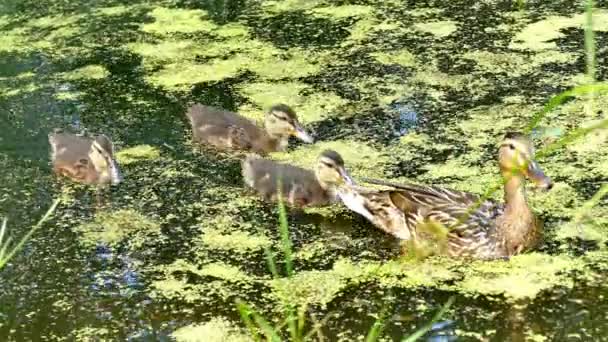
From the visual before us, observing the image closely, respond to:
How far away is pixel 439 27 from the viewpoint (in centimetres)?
494

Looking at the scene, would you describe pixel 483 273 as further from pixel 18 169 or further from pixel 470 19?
pixel 470 19

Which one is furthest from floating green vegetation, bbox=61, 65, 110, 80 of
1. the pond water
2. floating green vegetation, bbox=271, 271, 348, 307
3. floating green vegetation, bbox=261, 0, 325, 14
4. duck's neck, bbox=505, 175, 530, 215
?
duck's neck, bbox=505, 175, 530, 215

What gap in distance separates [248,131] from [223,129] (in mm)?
100

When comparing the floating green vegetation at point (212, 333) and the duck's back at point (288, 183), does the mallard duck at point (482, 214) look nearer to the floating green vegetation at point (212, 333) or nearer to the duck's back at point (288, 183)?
the duck's back at point (288, 183)

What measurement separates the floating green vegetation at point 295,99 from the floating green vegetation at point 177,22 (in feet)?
2.87

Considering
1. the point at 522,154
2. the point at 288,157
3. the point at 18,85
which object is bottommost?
the point at 288,157

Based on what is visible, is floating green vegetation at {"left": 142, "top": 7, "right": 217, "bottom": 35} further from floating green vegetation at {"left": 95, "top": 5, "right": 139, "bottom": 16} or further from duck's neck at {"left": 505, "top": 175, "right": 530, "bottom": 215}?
duck's neck at {"left": 505, "top": 175, "right": 530, "bottom": 215}

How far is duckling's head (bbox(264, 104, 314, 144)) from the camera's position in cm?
388

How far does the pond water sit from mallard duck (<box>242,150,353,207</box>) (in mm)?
51

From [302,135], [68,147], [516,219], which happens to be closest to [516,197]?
[516,219]

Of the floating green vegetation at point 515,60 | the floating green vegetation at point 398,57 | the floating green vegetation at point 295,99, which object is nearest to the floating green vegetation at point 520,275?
the floating green vegetation at point 295,99

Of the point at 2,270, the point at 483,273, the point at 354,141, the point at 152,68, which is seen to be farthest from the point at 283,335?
the point at 152,68

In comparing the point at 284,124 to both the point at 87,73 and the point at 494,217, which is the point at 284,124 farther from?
the point at 87,73

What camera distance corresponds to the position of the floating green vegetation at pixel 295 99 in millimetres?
4227
